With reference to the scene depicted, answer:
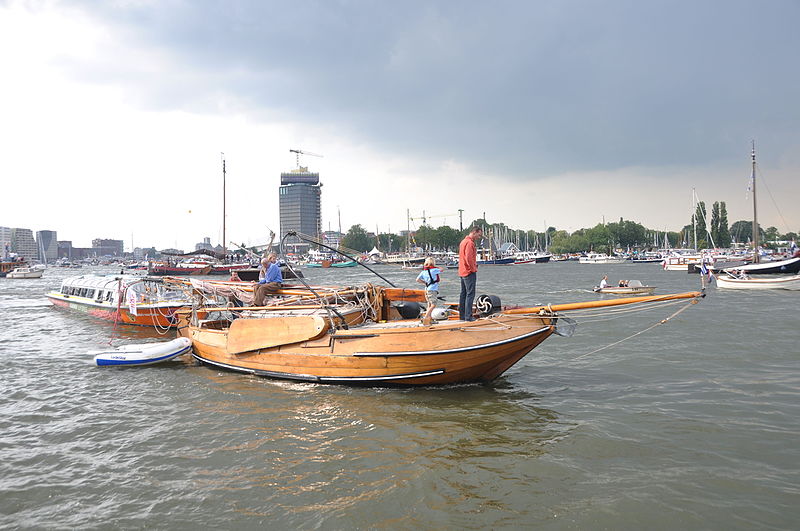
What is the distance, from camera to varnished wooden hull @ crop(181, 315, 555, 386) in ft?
29.3

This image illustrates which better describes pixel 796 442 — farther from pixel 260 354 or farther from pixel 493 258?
pixel 493 258

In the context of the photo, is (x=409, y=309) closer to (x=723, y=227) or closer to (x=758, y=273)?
(x=758, y=273)

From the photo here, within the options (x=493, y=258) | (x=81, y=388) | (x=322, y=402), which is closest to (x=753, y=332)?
(x=322, y=402)

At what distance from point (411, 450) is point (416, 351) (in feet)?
7.48

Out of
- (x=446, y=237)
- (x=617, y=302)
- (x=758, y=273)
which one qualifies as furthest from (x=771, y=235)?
(x=617, y=302)

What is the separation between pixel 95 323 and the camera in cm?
2247

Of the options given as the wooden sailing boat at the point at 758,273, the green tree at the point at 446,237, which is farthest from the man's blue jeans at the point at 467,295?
the green tree at the point at 446,237

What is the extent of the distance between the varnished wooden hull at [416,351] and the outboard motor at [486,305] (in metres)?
0.89

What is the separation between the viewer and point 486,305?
33.4 feet

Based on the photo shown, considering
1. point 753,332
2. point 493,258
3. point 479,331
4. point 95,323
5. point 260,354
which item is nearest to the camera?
point 479,331

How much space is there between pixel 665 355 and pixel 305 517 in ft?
40.3

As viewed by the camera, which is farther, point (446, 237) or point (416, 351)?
point (446, 237)

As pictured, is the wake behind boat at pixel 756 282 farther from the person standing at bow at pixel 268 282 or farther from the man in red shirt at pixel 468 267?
the person standing at bow at pixel 268 282

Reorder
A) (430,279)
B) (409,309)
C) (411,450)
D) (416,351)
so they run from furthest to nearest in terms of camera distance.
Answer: (409,309) → (430,279) → (416,351) → (411,450)
